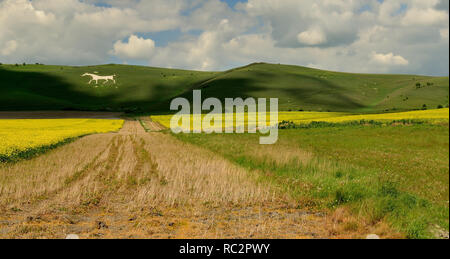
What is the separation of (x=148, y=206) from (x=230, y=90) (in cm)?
13174

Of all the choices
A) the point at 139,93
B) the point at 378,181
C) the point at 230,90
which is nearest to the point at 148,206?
the point at 378,181

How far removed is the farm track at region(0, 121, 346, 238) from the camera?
9102 millimetres

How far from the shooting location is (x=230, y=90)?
141750 mm

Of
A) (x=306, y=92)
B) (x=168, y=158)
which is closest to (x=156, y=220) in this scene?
(x=168, y=158)

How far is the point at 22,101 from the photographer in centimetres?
12850

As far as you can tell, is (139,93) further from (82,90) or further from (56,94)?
(56,94)

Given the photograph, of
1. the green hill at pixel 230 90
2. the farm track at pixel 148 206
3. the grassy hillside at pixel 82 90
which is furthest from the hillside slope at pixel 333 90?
the farm track at pixel 148 206

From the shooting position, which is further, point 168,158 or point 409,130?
point 409,130

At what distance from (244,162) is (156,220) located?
1163cm

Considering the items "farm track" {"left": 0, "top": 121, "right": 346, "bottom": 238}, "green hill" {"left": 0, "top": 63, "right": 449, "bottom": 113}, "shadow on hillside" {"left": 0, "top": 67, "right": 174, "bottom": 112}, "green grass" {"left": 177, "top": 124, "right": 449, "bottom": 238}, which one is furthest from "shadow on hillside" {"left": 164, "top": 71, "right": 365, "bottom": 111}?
"farm track" {"left": 0, "top": 121, "right": 346, "bottom": 238}

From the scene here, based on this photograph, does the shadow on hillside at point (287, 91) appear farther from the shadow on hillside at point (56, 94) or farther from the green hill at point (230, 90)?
the shadow on hillside at point (56, 94)

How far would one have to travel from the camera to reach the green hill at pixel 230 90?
11381 centimetres

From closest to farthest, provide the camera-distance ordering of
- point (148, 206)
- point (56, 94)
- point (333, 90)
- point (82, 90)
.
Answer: point (148, 206) < point (333, 90) < point (56, 94) < point (82, 90)

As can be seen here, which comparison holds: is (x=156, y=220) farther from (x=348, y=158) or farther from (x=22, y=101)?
(x=22, y=101)
